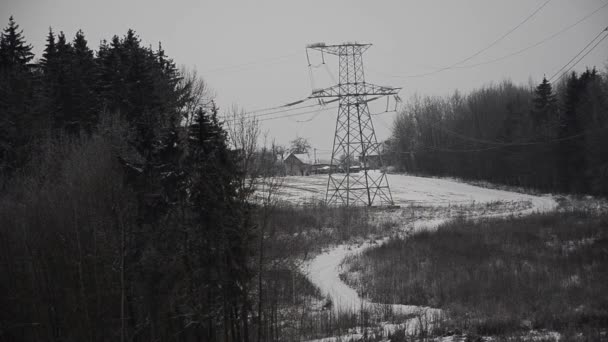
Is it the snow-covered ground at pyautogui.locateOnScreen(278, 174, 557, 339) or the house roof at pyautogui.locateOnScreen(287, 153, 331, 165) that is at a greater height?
the house roof at pyautogui.locateOnScreen(287, 153, 331, 165)

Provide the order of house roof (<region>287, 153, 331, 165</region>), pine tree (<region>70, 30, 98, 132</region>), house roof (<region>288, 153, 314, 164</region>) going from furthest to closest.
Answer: house roof (<region>287, 153, 331, 165</region>), house roof (<region>288, 153, 314, 164</region>), pine tree (<region>70, 30, 98, 132</region>)

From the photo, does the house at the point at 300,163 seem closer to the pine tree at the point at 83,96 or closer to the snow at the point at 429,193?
the snow at the point at 429,193

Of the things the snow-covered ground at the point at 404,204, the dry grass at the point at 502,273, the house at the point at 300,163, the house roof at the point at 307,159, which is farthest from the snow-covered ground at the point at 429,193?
the house roof at the point at 307,159

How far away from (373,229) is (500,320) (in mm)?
19209

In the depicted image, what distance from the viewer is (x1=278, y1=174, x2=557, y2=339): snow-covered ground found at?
1398 cm

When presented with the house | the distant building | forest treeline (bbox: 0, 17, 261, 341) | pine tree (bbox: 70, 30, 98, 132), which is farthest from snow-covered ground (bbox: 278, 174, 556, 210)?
the distant building

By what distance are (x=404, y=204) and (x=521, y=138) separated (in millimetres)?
27390

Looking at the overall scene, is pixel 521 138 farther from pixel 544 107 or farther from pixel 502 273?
pixel 502 273

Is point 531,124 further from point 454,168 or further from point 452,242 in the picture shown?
point 452,242

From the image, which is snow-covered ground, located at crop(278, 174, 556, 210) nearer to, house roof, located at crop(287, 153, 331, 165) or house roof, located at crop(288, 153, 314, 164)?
house roof, located at crop(288, 153, 314, 164)

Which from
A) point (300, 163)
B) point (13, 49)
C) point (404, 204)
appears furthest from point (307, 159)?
point (13, 49)

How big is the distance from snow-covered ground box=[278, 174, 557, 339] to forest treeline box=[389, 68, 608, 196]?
4948mm

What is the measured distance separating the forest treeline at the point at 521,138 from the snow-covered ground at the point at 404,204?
4948 mm

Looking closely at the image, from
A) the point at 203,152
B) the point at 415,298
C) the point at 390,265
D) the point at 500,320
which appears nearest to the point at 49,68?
the point at 203,152
